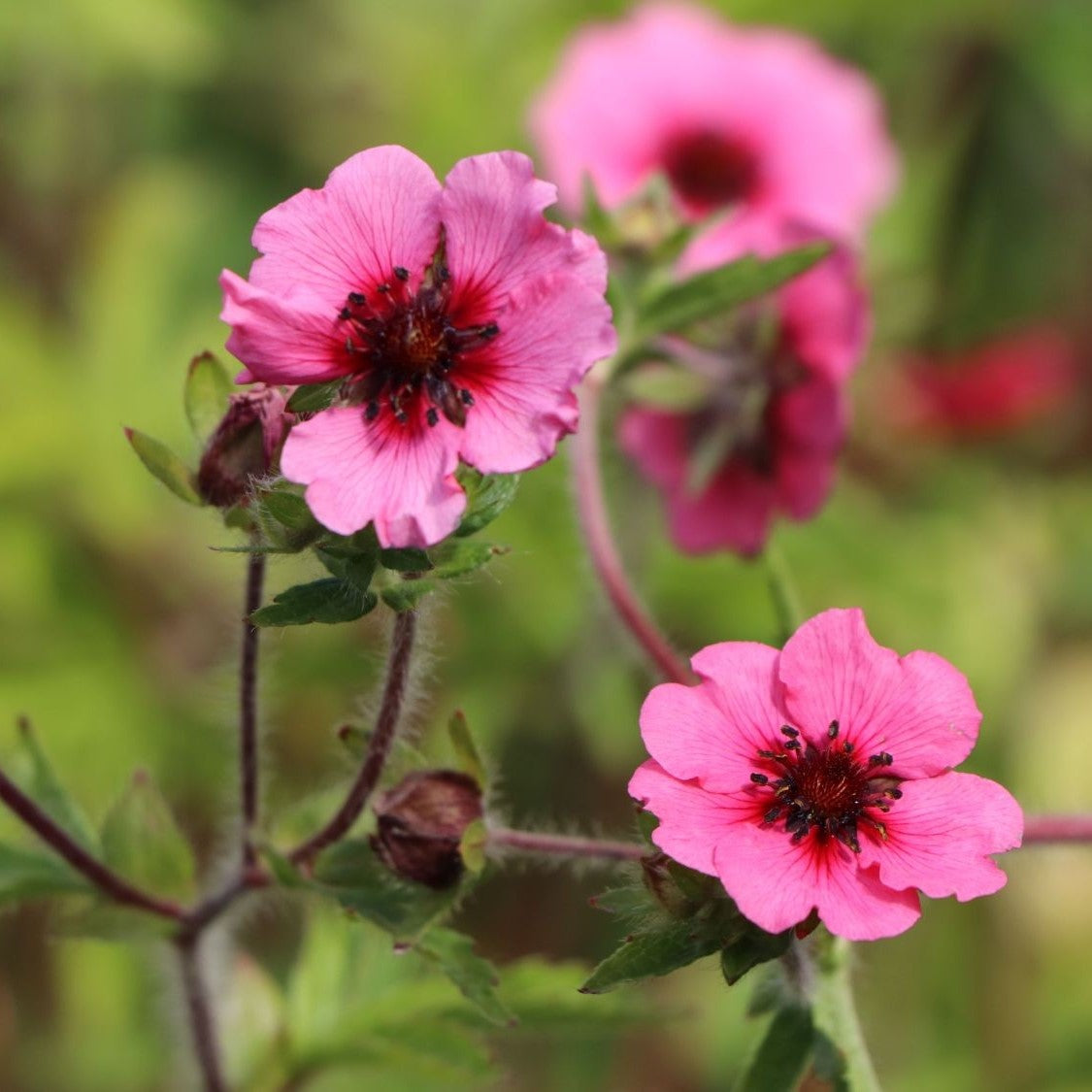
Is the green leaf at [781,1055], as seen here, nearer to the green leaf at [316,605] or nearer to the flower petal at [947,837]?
the flower petal at [947,837]

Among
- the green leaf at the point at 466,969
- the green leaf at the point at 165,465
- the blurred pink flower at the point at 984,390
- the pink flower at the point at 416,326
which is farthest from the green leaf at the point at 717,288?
the blurred pink flower at the point at 984,390

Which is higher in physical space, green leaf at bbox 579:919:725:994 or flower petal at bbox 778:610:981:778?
flower petal at bbox 778:610:981:778

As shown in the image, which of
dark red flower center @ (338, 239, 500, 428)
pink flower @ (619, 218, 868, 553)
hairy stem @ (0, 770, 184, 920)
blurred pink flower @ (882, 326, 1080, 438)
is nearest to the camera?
dark red flower center @ (338, 239, 500, 428)

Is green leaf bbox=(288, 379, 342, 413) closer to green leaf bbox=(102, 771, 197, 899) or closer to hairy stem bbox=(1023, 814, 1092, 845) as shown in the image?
green leaf bbox=(102, 771, 197, 899)

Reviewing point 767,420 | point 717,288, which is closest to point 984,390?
point 767,420

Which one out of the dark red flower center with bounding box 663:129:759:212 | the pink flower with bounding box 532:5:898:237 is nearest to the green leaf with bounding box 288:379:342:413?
the pink flower with bounding box 532:5:898:237

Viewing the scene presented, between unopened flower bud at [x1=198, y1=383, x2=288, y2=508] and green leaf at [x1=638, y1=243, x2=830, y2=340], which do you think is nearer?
unopened flower bud at [x1=198, y1=383, x2=288, y2=508]

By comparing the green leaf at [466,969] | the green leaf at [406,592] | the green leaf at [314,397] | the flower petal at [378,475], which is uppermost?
the green leaf at [314,397]

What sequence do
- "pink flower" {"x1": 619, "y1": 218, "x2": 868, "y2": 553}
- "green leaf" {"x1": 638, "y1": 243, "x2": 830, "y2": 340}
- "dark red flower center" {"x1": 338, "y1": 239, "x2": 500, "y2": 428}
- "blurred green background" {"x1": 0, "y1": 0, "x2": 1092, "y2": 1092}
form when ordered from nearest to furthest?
1. "dark red flower center" {"x1": 338, "y1": 239, "x2": 500, "y2": 428}
2. "green leaf" {"x1": 638, "y1": 243, "x2": 830, "y2": 340}
3. "pink flower" {"x1": 619, "y1": 218, "x2": 868, "y2": 553}
4. "blurred green background" {"x1": 0, "y1": 0, "x2": 1092, "y2": 1092}
